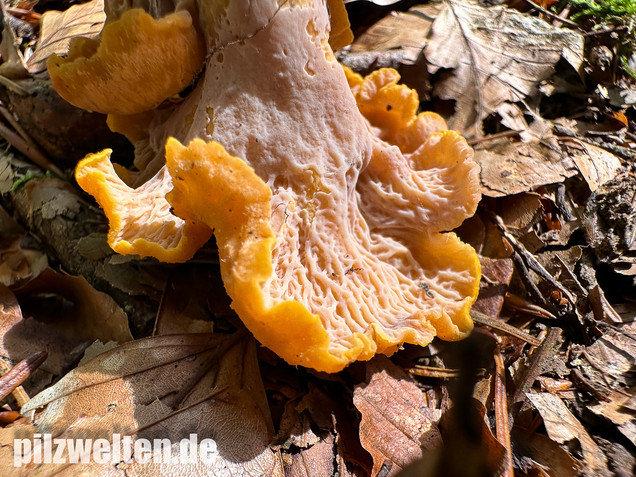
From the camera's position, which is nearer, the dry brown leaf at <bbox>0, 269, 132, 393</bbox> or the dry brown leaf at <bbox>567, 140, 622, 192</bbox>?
the dry brown leaf at <bbox>0, 269, 132, 393</bbox>

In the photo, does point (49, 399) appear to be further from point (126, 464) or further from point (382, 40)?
point (382, 40)

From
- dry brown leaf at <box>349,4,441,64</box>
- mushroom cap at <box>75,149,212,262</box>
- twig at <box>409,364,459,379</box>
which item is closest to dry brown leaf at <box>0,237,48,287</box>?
mushroom cap at <box>75,149,212,262</box>

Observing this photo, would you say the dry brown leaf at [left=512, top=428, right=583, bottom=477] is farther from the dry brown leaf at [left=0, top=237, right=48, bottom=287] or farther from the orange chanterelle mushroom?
the dry brown leaf at [left=0, top=237, right=48, bottom=287]

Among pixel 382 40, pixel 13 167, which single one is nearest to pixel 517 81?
pixel 382 40

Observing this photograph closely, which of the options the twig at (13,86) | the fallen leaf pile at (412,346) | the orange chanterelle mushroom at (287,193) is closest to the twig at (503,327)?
the fallen leaf pile at (412,346)

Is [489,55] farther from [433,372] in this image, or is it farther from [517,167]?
[433,372]

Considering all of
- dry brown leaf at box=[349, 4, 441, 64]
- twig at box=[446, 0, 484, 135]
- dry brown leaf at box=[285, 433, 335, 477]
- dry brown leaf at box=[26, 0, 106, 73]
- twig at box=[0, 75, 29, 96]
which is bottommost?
dry brown leaf at box=[285, 433, 335, 477]

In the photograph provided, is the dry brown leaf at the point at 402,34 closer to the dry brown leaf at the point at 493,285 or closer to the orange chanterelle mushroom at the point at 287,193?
the orange chanterelle mushroom at the point at 287,193
